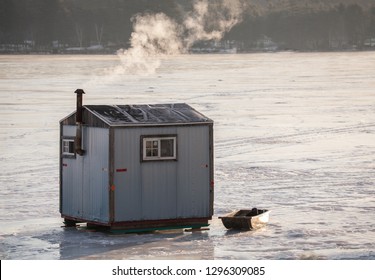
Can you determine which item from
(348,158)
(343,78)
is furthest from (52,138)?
(343,78)

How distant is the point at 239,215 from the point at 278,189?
680cm

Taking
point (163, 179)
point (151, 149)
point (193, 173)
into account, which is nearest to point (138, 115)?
point (151, 149)

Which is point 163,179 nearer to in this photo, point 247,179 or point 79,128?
point 79,128

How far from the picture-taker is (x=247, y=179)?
43.0 m

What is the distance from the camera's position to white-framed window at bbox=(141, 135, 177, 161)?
31.8 metres

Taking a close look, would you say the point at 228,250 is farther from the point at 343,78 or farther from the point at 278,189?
the point at 343,78

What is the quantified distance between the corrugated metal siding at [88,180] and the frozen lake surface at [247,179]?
60 centimetres

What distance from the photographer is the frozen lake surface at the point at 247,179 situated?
99.8 feet

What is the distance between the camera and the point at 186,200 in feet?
106

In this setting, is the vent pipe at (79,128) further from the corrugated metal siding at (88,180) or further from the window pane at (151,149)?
the window pane at (151,149)

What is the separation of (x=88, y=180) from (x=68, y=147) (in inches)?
53.4

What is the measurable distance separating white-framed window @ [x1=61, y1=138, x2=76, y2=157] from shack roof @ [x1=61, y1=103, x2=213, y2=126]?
1.72ft

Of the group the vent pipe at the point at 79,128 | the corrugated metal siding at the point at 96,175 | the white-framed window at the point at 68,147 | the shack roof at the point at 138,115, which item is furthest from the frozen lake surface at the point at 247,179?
the shack roof at the point at 138,115
